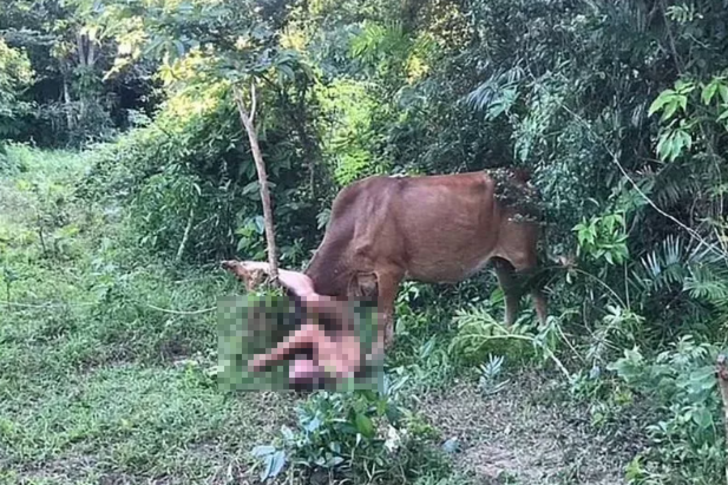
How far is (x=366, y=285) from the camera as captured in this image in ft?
15.4

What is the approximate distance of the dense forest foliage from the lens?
11.8ft

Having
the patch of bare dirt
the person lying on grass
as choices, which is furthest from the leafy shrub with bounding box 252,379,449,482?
the person lying on grass

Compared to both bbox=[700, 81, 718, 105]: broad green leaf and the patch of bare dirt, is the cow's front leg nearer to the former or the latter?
the patch of bare dirt

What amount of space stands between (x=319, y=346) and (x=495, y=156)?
216 centimetres

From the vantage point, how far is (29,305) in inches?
213

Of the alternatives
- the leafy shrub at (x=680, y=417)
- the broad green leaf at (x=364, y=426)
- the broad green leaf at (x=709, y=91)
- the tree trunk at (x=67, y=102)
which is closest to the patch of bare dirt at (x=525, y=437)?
the leafy shrub at (x=680, y=417)

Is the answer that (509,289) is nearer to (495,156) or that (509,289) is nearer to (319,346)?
(495,156)

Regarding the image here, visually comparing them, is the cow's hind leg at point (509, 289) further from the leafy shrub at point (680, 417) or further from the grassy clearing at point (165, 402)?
the leafy shrub at point (680, 417)

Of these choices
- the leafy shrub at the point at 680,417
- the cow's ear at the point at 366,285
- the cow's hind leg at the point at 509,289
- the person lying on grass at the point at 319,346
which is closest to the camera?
the leafy shrub at the point at 680,417

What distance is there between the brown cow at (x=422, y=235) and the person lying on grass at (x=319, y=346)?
32 centimetres

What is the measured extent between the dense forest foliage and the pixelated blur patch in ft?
1.72

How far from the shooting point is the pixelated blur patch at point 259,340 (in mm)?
3943

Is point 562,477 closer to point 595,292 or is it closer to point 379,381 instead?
point 379,381

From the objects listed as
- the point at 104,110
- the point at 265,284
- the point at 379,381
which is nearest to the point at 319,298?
the point at 265,284
